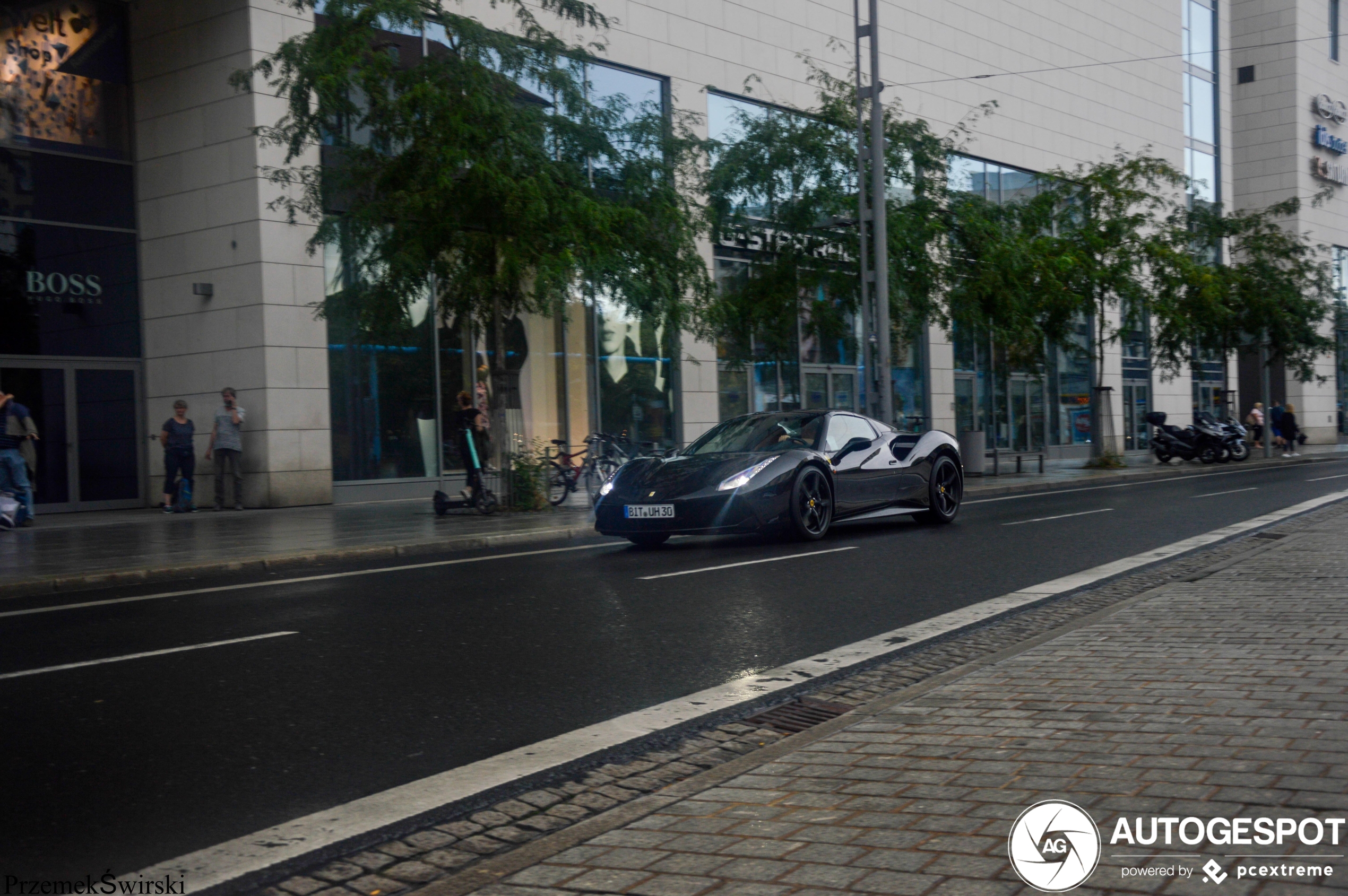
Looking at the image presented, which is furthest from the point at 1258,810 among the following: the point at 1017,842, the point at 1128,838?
the point at 1017,842

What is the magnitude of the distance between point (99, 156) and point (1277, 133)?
2085 inches

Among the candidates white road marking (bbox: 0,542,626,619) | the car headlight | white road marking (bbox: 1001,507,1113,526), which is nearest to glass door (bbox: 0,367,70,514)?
white road marking (bbox: 0,542,626,619)

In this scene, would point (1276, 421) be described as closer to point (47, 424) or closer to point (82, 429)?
point (82, 429)

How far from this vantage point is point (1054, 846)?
127 inches

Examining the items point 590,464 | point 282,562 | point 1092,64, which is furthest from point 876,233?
point 1092,64

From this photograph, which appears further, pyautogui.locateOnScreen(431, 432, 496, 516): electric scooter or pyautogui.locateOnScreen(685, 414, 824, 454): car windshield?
pyautogui.locateOnScreen(431, 432, 496, 516): electric scooter

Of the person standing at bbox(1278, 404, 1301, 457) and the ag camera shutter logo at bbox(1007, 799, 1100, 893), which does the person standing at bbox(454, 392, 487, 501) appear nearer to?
the ag camera shutter logo at bbox(1007, 799, 1100, 893)

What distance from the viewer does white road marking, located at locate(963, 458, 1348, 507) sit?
66.1 ft

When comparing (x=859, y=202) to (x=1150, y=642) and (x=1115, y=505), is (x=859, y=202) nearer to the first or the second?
(x=1115, y=505)

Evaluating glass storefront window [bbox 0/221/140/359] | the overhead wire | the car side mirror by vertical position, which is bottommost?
the car side mirror

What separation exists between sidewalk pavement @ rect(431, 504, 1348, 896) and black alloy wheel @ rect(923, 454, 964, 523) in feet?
27.2

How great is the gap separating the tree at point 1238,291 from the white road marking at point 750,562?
23520 mm

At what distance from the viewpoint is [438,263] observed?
54.3 feet

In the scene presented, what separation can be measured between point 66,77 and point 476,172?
935cm
